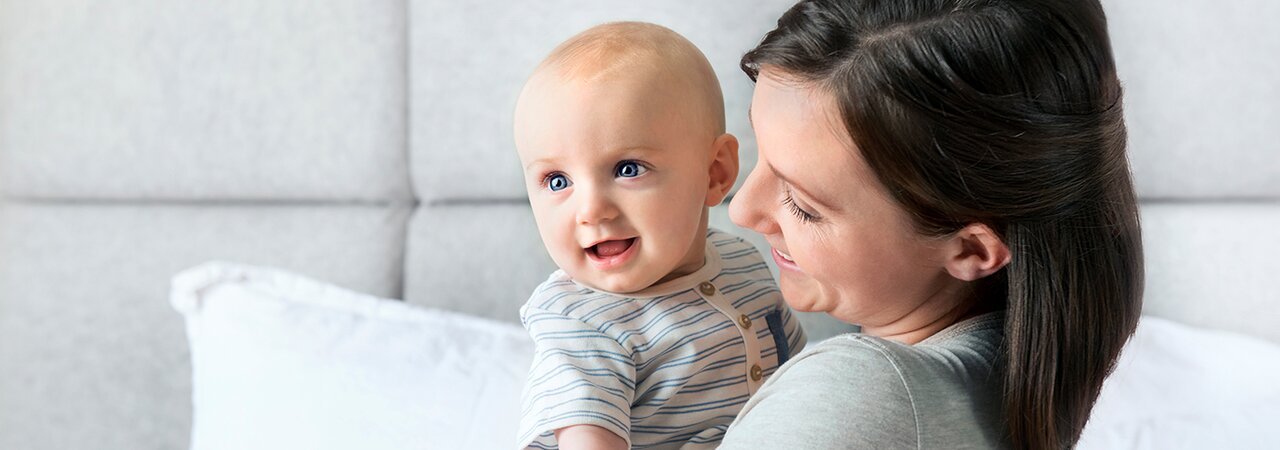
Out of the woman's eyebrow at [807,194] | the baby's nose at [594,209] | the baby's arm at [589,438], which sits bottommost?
the baby's arm at [589,438]

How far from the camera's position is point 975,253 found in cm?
84

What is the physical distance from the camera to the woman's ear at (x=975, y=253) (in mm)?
813

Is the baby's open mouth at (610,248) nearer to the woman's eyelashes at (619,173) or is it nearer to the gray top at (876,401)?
the woman's eyelashes at (619,173)

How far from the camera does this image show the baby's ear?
1.04 metres

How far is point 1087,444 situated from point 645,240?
69 cm

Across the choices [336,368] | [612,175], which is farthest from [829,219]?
[336,368]

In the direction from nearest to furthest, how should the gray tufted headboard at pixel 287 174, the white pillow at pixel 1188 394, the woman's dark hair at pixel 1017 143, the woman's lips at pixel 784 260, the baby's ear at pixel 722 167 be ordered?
Answer: the woman's dark hair at pixel 1017 143, the woman's lips at pixel 784 260, the baby's ear at pixel 722 167, the white pillow at pixel 1188 394, the gray tufted headboard at pixel 287 174

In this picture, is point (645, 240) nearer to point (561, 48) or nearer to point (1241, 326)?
point (561, 48)

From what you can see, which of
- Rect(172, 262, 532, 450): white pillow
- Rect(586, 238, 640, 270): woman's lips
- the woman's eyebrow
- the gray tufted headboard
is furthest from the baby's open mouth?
the gray tufted headboard

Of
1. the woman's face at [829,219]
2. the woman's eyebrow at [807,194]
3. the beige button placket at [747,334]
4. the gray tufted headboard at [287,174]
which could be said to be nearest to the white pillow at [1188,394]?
the gray tufted headboard at [287,174]

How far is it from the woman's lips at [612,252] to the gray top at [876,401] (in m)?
0.22

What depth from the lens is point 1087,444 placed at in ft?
4.46

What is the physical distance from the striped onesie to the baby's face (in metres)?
0.03

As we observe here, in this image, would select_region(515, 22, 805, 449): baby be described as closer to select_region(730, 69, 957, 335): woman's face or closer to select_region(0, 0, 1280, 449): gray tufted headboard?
select_region(730, 69, 957, 335): woman's face
